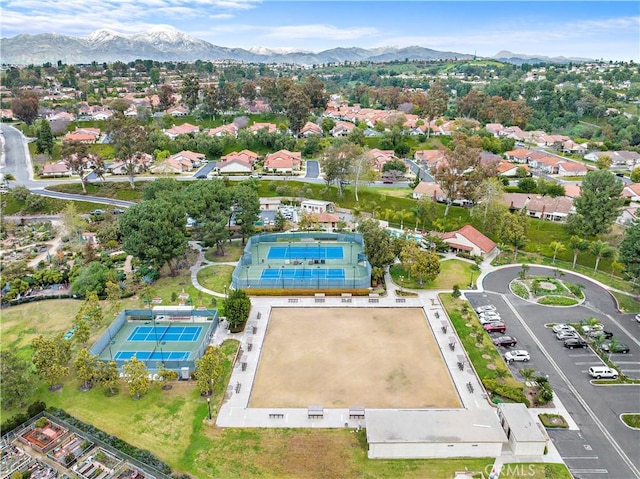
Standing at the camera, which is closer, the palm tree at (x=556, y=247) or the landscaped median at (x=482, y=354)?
the landscaped median at (x=482, y=354)

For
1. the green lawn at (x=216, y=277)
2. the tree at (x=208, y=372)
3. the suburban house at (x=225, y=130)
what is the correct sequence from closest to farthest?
the tree at (x=208, y=372), the green lawn at (x=216, y=277), the suburban house at (x=225, y=130)

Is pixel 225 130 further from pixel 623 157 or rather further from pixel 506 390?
pixel 506 390

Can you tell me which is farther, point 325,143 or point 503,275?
point 325,143

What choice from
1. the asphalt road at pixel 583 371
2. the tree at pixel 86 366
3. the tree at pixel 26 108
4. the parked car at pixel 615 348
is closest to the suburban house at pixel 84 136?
the tree at pixel 26 108

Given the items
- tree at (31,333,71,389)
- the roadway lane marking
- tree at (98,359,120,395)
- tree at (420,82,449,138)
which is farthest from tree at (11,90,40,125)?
the roadway lane marking

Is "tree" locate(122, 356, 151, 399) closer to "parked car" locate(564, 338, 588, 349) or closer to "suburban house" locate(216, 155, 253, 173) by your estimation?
"parked car" locate(564, 338, 588, 349)

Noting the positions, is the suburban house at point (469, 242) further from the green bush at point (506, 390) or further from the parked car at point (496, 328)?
the green bush at point (506, 390)

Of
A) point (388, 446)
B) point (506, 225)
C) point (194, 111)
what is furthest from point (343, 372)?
point (194, 111)

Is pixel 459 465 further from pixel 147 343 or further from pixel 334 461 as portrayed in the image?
pixel 147 343
